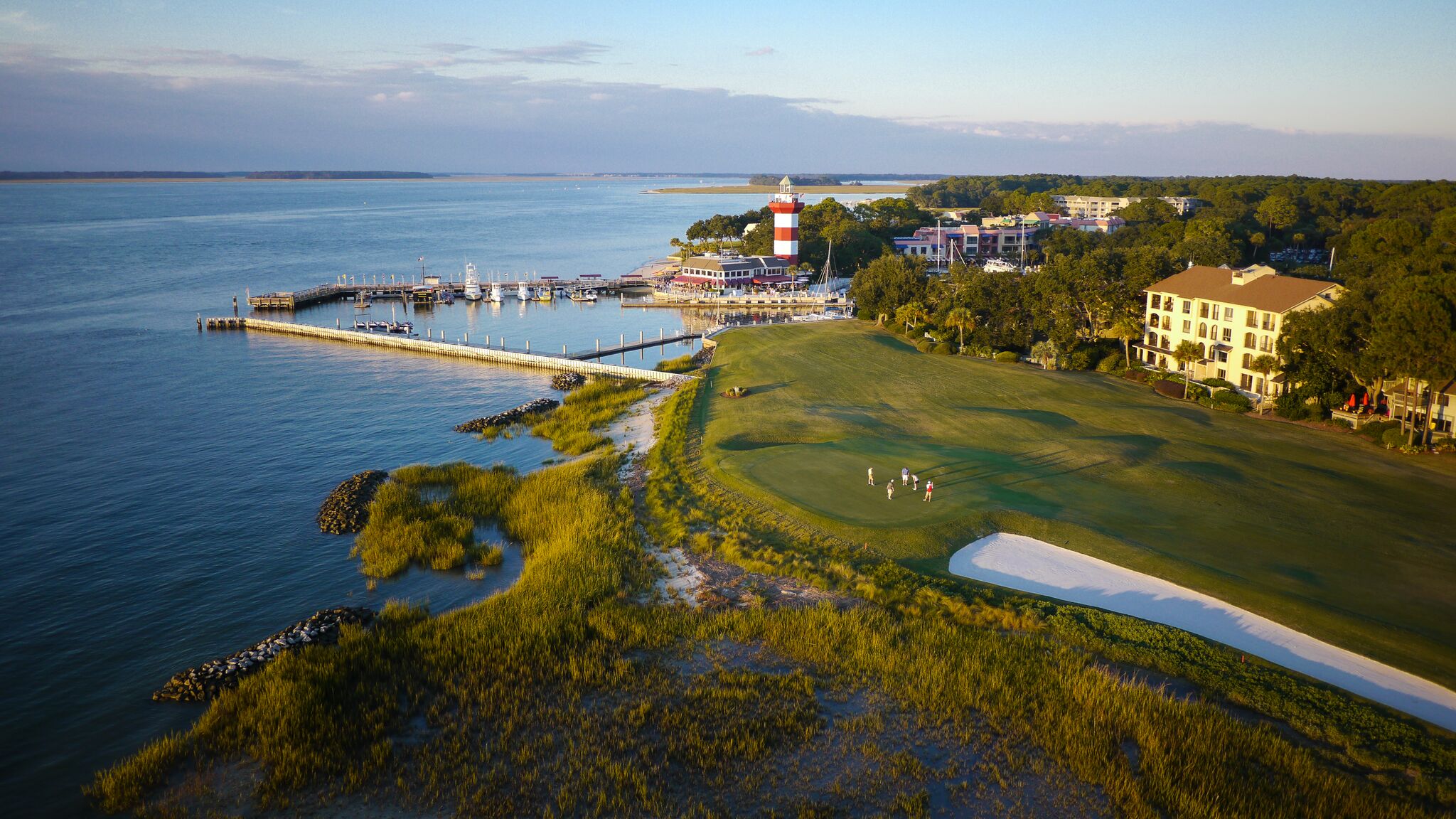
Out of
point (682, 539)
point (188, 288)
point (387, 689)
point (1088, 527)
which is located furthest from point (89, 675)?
point (188, 288)

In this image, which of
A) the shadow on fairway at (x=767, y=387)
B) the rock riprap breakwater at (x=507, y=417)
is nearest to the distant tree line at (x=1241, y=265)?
the shadow on fairway at (x=767, y=387)

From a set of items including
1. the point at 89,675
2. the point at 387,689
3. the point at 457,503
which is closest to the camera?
the point at 387,689

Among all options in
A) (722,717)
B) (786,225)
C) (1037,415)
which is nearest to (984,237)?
(786,225)

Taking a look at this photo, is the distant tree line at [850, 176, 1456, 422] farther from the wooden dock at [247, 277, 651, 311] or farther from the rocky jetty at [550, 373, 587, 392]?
the wooden dock at [247, 277, 651, 311]

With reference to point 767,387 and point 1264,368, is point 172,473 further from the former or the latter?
point 1264,368

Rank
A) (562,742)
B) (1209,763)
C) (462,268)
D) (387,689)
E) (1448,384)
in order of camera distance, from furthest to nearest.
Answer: (462,268) → (1448,384) → (387,689) → (562,742) → (1209,763)

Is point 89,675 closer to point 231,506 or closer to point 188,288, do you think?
point 231,506
